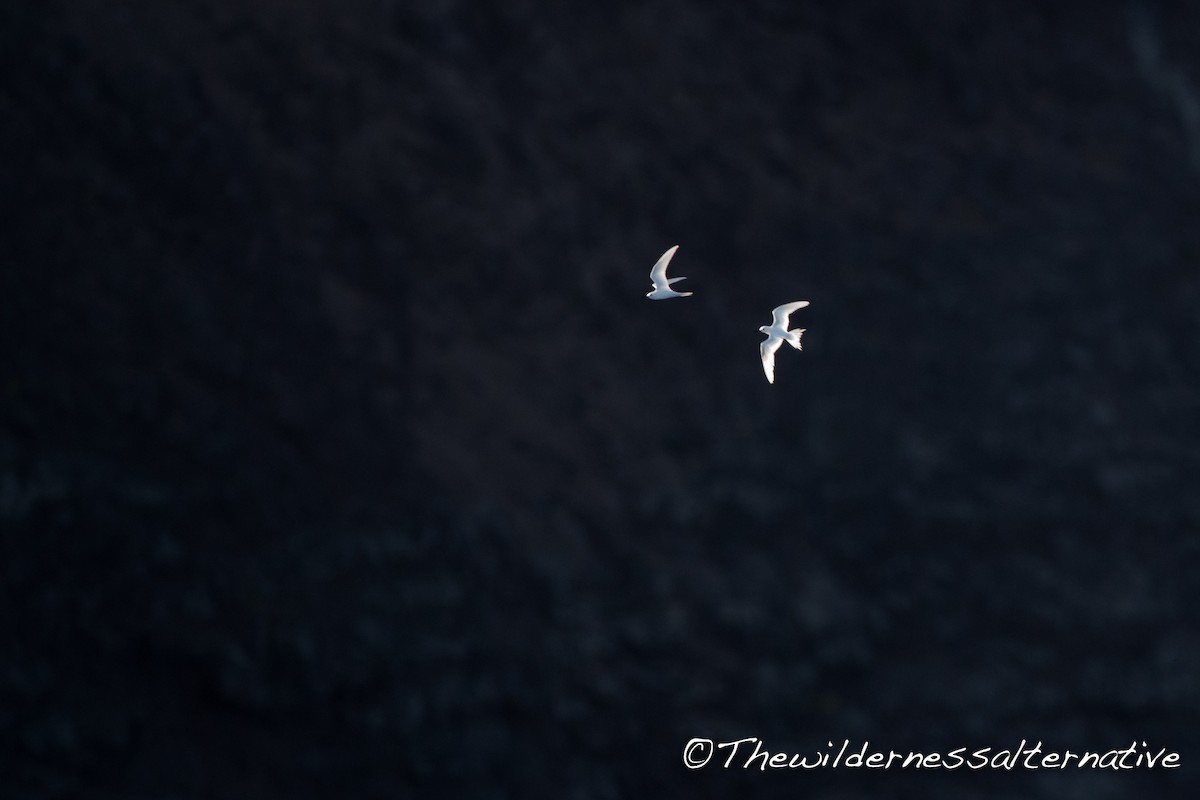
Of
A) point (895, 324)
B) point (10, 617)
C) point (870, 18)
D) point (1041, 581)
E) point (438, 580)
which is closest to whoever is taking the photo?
point (10, 617)

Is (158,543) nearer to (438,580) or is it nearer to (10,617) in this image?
(10,617)

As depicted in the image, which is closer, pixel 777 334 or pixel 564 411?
pixel 777 334

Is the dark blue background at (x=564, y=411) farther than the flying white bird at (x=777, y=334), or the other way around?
the dark blue background at (x=564, y=411)

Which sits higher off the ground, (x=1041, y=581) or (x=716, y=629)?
(x=1041, y=581)

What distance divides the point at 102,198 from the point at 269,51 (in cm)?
236

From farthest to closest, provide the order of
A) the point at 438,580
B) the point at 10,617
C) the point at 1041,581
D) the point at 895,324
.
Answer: the point at 895,324, the point at 1041,581, the point at 438,580, the point at 10,617

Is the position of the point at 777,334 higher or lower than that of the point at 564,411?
lower

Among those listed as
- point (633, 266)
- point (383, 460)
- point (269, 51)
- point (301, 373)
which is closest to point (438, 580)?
point (383, 460)

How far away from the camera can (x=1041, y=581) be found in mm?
13344

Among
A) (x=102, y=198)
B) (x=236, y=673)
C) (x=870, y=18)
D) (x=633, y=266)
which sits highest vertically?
(x=870, y=18)

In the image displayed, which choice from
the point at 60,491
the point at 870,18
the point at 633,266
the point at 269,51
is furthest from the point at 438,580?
the point at 870,18

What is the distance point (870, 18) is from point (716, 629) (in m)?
8.11

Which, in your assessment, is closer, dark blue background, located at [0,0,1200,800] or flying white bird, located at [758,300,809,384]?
flying white bird, located at [758,300,809,384]

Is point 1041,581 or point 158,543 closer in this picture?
point 158,543
